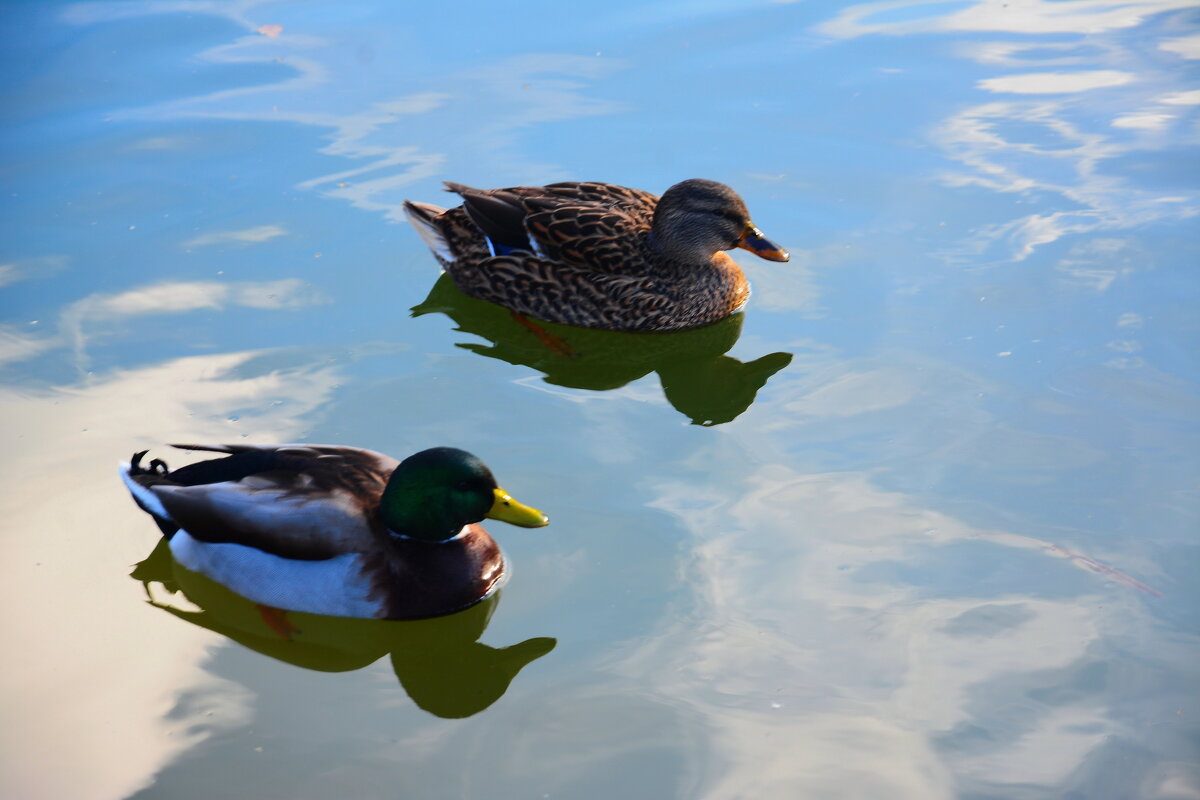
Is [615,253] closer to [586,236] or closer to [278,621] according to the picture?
[586,236]

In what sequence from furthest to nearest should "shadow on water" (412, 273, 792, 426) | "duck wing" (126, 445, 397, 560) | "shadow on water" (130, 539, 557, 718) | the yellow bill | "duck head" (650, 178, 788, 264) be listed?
"duck head" (650, 178, 788, 264) < "shadow on water" (412, 273, 792, 426) < the yellow bill < "duck wing" (126, 445, 397, 560) < "shadow on water" (130, 539, 557, 718)

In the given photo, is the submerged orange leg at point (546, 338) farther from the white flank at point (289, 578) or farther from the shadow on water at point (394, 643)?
the white flank at point (289, 578)

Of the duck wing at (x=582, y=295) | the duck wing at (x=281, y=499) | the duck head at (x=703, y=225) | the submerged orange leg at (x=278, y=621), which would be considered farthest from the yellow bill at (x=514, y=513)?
the duck head at (x=703, y=225)

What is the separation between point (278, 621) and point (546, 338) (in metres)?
2.59

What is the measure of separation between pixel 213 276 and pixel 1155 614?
17.7ft

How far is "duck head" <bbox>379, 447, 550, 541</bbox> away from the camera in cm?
454

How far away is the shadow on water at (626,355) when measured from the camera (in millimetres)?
6117

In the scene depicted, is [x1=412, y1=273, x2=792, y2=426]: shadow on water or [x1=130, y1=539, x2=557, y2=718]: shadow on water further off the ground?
[x1=412, y1=273, x2=792, y2=426]: shadow on water

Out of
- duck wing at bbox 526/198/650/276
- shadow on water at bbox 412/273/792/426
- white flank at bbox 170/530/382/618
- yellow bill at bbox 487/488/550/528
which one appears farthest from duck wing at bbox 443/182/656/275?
white flank at bbox 170/530/382/618

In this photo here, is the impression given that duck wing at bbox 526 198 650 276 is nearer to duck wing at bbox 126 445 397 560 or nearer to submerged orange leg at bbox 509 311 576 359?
submerged orange leg at bbox 509 311 576 359

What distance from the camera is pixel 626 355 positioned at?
6648mm

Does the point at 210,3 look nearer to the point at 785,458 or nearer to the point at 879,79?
the point at 879,79

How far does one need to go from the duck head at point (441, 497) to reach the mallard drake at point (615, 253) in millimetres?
2398

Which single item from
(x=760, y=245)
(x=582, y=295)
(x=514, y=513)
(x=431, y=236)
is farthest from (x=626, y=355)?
(x=514, y=513)
